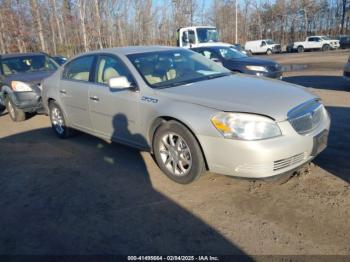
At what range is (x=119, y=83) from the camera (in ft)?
13.9

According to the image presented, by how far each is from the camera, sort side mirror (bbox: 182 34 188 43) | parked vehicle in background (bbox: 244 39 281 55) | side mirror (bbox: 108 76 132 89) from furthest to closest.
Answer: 1. parked vehicle in background (bbox: 244 39 281 55)
2. side mirror (bbox: 182 34 188 43)
3. side mirror (bbox: 108 76 132 89)

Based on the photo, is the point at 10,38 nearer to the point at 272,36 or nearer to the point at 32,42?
the point at 32,42

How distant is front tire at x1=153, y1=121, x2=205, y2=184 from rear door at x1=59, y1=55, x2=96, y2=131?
1706 mm

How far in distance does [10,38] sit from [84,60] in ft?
94.7

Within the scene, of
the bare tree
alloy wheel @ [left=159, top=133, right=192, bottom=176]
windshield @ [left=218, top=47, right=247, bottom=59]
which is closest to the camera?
alloy wheel @ [left=159, top=133, right=192, bottom=176]

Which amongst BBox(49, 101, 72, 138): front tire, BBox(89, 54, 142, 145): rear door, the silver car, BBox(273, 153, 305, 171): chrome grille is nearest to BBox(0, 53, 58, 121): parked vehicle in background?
BBox(49, 101, 72, 138): front tire

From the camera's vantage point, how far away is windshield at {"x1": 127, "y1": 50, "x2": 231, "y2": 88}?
14.5ft

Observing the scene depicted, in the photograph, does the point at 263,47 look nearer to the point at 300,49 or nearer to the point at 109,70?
the point at 300,49

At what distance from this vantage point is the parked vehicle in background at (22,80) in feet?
25.8

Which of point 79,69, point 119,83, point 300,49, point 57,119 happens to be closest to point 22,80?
point 57,119

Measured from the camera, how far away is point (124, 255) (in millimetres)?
2854

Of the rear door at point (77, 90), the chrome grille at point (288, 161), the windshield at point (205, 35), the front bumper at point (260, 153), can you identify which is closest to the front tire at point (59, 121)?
the rear door at point (77, 90)

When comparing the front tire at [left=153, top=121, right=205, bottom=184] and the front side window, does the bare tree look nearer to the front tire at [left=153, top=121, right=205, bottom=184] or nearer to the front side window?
the front side window

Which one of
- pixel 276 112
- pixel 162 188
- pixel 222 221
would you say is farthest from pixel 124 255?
pixel 276 112
